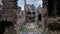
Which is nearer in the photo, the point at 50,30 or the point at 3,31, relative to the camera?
the point at 50,30

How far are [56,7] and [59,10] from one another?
0.09 metres

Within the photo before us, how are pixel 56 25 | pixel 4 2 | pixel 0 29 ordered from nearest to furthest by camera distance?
pixel 56 25 < pixel 0 29 < pixel 4 2

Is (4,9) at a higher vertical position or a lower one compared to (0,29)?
higher

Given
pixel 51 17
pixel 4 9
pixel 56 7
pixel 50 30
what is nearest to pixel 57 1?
pixel 56 7

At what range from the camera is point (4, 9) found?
3.16 metres

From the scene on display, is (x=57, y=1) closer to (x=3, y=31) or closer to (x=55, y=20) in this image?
(x=55, y=20)

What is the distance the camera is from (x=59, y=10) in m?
2.68

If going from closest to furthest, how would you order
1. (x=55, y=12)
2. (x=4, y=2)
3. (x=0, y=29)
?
(x=55, y=12) < (x=0, y=29) < (x=4, y=2)

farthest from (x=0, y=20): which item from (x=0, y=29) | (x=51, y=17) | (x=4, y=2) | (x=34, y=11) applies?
(x=34, y=11)

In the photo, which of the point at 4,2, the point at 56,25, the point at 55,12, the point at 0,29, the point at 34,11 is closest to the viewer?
the point at 56,25

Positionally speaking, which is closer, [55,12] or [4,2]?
[55,12]

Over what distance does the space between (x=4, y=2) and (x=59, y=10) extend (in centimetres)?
133

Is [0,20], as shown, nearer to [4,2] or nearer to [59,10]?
[4,2]

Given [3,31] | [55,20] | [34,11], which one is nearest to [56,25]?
[55,20]
